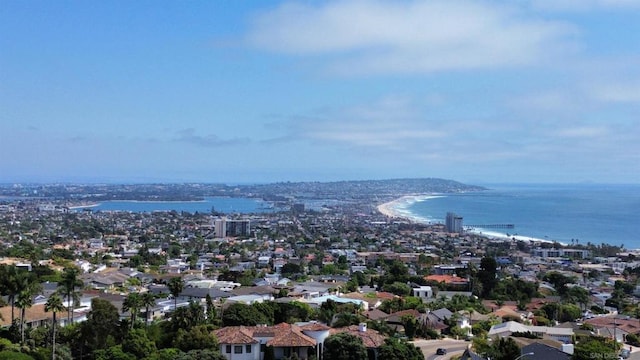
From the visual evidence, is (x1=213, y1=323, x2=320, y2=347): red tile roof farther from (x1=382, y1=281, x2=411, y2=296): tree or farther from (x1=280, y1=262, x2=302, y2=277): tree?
(x1=280, y1=262, x2=302, y2=277): tree

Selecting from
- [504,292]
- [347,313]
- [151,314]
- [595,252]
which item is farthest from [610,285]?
[151,314]

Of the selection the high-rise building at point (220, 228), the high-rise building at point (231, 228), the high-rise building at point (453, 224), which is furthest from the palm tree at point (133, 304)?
the high-rise building at point (453, 224)

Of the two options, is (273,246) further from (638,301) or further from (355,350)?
(355,350)

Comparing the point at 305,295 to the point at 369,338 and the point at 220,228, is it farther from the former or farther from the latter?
the point at 220,228

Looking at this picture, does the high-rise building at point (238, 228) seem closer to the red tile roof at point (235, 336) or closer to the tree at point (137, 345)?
the red tile roof at point (235, 336)

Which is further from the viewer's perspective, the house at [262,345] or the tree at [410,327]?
the tree at [410,327]

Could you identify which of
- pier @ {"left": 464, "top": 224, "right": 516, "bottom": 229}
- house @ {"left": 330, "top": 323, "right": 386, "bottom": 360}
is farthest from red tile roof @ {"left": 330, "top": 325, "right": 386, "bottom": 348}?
pier @ {"left": 464, "top": 224, "right": 516, "bottom": 229}

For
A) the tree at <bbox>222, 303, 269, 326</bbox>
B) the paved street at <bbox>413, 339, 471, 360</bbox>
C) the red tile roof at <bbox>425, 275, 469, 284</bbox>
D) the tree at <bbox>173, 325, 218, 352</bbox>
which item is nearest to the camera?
the tree at <bbox>173, 325, 218, 352</bbox>
